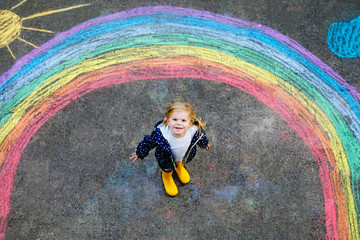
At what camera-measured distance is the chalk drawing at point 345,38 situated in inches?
160

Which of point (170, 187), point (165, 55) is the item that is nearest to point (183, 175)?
point (170, 187)

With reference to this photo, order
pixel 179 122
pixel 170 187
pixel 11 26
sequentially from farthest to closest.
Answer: pixel 11 26 → pixel 170 187 → pixel 179 122

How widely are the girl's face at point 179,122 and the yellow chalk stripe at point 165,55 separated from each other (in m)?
1.55

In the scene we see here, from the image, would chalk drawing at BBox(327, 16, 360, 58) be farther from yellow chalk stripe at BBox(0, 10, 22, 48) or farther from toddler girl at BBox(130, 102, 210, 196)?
yellow chalk stripe at BBox(0, 10, 22, 48)

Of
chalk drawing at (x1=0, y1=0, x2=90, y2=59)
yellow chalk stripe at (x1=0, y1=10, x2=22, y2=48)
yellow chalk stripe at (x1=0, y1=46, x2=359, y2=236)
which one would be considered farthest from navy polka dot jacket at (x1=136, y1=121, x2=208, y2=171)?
yellow chalk stripe at (x1=0, y1=10, x2=22, y2=48)

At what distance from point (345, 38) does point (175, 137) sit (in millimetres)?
2769

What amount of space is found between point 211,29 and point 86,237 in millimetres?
2793

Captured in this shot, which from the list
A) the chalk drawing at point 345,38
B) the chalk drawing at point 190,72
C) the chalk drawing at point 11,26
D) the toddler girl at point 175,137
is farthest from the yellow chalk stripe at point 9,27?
the chalk drawing at point 345,38

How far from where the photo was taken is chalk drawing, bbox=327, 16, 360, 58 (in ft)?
13.3

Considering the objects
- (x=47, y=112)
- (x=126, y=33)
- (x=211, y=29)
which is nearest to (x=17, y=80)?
(x=47, y=112)

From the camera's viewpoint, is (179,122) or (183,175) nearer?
(179,122)

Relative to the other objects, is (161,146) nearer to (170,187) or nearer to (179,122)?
(179,122)

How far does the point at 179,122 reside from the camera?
2.63m

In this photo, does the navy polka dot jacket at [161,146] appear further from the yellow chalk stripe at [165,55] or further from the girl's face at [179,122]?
the yellow chalk stripe at [165,55]
